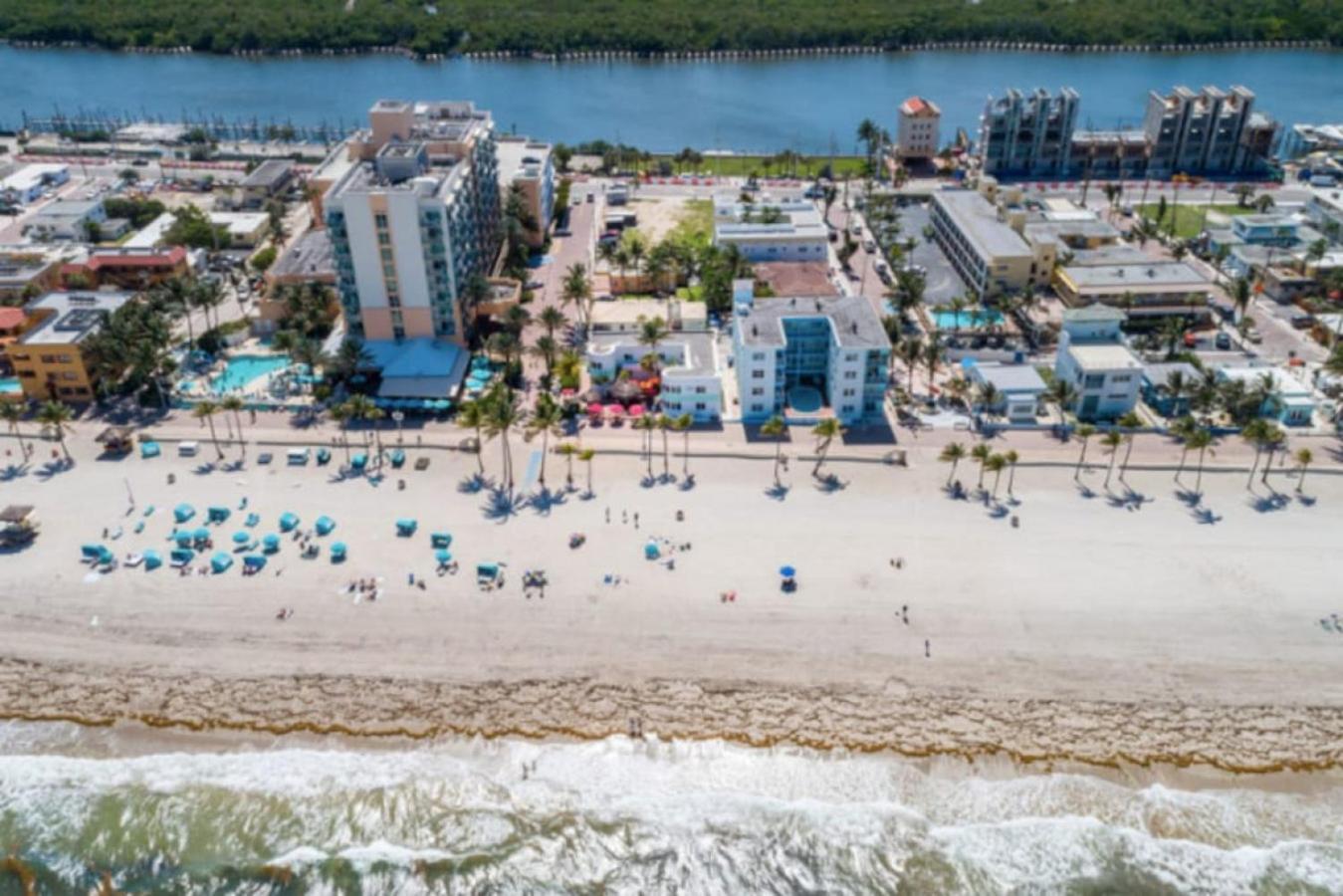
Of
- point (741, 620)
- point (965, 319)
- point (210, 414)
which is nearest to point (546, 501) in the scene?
point (741, 620)

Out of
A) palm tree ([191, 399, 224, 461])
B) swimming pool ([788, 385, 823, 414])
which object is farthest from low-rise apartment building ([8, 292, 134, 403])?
swimming pool ([788, 385, 823, 414])

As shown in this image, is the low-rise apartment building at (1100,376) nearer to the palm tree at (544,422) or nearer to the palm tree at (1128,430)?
the palm tree at (1128,430)

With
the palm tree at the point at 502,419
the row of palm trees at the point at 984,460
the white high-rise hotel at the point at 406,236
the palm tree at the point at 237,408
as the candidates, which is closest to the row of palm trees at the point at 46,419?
the palm tree at the point at 237,408

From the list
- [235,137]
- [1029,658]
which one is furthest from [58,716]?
[235,137]

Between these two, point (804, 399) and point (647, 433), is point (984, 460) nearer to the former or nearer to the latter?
point (804, 399)

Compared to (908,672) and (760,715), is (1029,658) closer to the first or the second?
(908,672)

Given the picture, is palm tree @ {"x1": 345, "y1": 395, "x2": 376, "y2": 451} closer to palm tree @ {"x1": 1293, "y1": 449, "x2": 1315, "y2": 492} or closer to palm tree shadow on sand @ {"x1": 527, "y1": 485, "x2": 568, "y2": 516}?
palm tree shadow on sand @ {"x1": 527, "y1": 485, "x2": 568, "y2": 516}
